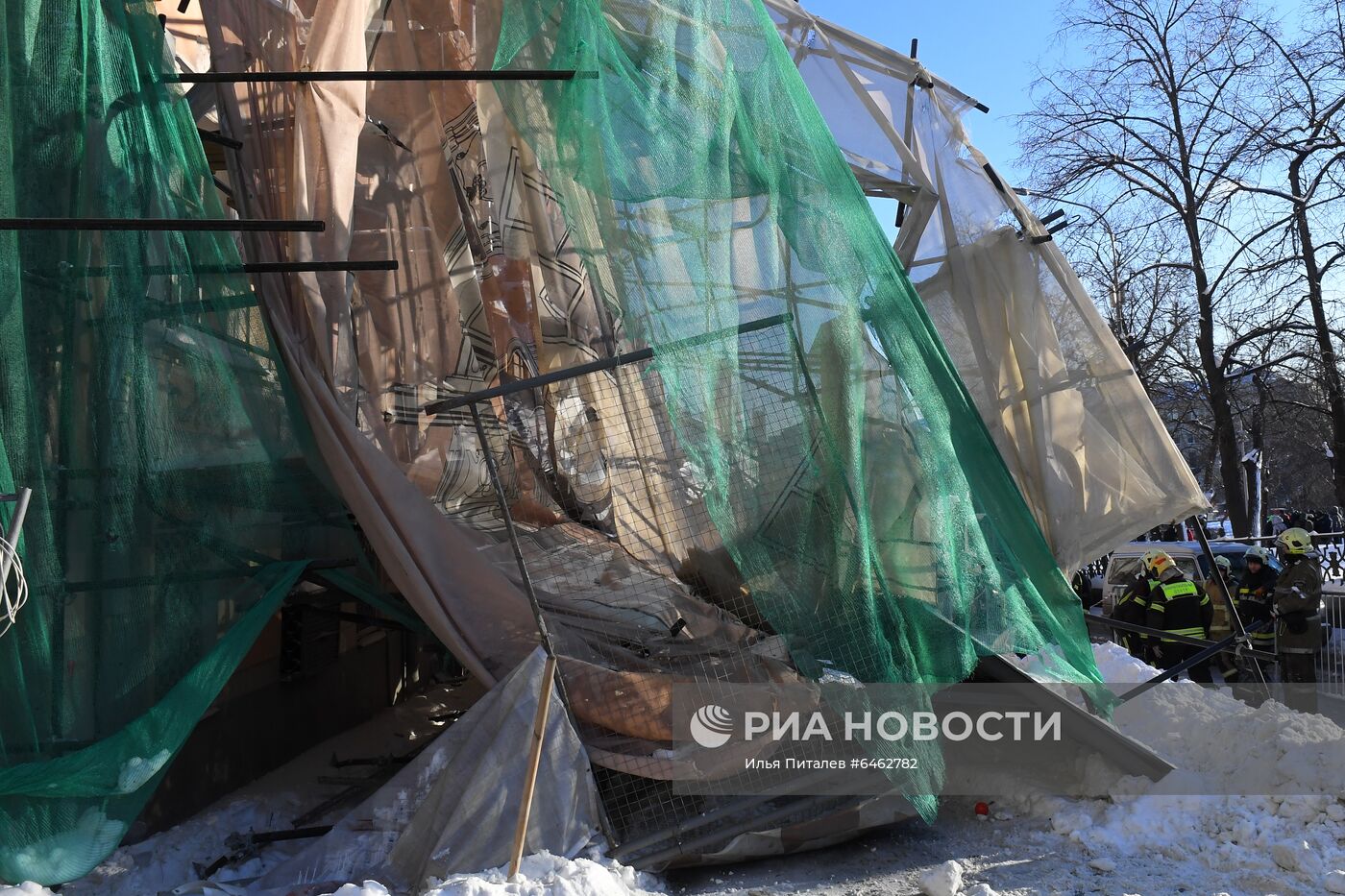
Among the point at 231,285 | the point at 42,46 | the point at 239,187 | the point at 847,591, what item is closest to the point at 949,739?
the point at 847,591

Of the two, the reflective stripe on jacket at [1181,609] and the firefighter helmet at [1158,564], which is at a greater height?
the firefighter helmet at [1158,564]

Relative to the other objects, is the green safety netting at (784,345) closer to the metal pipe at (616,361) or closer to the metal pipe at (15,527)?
the metal pipe at (616,361)

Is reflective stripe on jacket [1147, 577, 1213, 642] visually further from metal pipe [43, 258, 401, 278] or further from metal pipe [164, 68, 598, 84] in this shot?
metal pipe [43, 258, 401, 278]

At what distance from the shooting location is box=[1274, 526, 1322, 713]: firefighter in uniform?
9320 millimetres

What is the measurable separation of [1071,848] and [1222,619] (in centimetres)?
666

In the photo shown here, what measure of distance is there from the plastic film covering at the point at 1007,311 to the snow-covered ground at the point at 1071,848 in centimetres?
158

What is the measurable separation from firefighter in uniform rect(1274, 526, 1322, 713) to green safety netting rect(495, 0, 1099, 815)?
4.44 m

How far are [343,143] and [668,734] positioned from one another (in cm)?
377

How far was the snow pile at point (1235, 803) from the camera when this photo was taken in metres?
5.40

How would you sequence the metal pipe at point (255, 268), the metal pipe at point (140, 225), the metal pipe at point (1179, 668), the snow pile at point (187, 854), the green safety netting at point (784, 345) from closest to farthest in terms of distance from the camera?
the metal pipe at point (140, 225) < the metal pipe at point (255, 268) < the snow pile at point (187, 854) < the green safety netting at point (784, 345) < the metal pipe at point (1179, 668)

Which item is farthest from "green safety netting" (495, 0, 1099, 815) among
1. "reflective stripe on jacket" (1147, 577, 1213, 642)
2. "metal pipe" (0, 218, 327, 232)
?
"reflective stripe on jacket" (1147, 577, 1213, 642)

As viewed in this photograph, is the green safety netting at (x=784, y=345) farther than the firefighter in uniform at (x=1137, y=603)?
No

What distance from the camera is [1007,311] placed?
25.5 ft

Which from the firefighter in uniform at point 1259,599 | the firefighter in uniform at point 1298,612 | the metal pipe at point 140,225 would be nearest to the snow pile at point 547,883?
the metal pipe at point 140,225
